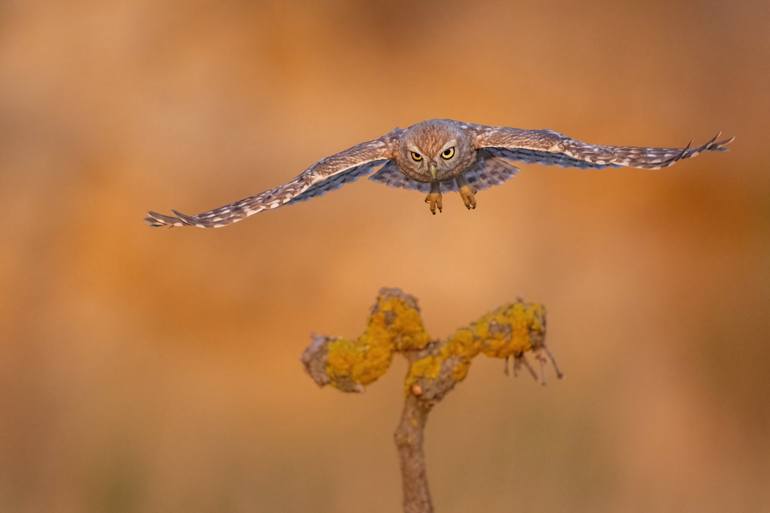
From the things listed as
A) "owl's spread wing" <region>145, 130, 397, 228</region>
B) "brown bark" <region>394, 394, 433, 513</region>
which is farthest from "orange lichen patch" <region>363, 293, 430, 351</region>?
"owl's spread wing" <region>145, 130, 397, 228</region>

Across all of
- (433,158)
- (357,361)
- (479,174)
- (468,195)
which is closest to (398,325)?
(357,361)

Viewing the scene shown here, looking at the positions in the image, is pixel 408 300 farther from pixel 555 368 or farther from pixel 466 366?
pixel 555 368

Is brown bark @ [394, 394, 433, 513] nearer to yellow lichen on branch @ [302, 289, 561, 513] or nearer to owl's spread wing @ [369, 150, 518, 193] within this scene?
yellow lichen on branch @ [302, 289, 561, 513]

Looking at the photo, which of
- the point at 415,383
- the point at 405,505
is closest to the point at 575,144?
the point at 415,383

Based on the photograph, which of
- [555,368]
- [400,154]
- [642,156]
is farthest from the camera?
[400,154]

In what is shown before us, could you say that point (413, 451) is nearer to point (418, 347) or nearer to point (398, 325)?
point (418, 347)
